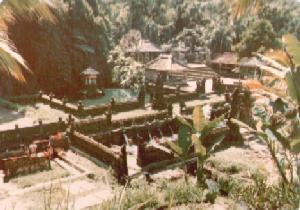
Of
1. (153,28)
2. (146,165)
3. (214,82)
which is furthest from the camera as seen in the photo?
(153,28)

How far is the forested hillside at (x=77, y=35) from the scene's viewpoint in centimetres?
717

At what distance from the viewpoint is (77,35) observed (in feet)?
131

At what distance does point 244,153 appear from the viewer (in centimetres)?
1966

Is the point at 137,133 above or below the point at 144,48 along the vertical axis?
below

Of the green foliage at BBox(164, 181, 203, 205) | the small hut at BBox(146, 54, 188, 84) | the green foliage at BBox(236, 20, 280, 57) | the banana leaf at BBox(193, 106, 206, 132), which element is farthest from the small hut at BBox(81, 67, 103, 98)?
the green foliage at BBox(236, 20, 280, 57)

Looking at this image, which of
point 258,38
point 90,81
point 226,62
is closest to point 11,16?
point 90,81

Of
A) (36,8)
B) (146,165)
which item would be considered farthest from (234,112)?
(36,8)

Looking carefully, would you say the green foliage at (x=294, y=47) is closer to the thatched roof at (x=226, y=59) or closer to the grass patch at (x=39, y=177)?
the grass patch at (x=39, y=177)

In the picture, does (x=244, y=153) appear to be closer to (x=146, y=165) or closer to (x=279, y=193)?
(x=146, y=165)

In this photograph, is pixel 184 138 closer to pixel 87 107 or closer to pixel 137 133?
pixel 137 133

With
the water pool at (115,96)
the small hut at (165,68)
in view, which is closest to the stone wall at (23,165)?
the water pool at (115,96)

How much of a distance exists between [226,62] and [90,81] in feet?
85.8

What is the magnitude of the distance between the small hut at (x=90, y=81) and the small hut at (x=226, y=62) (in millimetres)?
24834

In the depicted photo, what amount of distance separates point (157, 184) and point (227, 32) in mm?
54027
